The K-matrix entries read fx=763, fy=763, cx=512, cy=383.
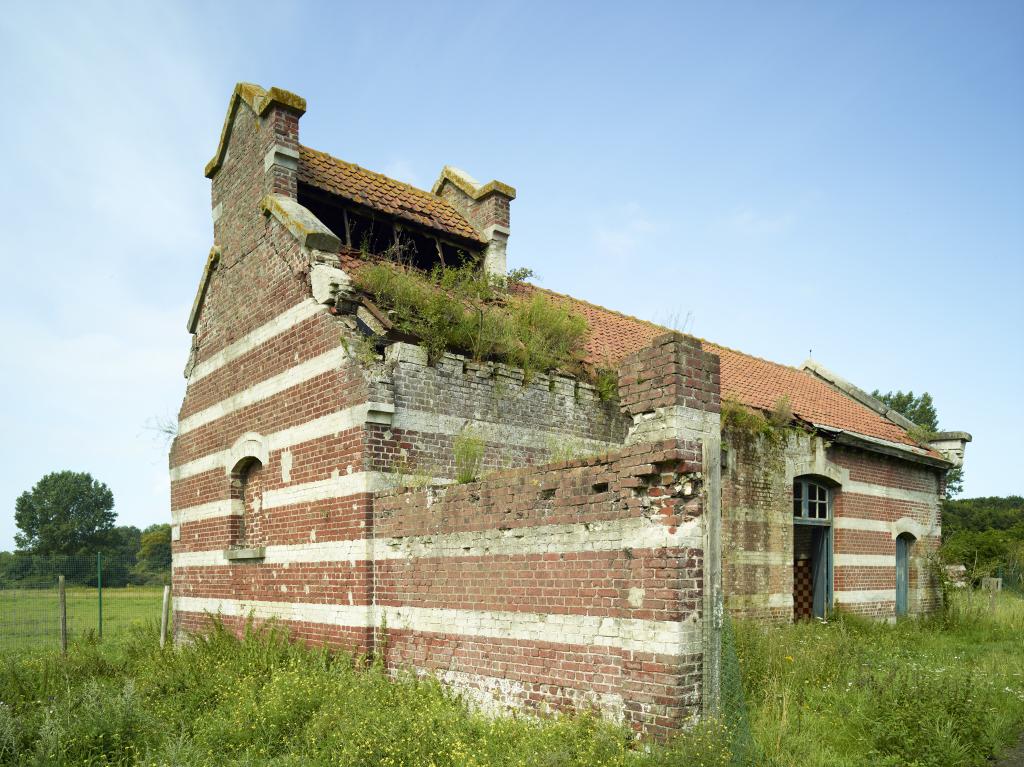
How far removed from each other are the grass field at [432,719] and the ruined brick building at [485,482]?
0.48 metres

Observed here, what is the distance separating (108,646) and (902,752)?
1420 cm

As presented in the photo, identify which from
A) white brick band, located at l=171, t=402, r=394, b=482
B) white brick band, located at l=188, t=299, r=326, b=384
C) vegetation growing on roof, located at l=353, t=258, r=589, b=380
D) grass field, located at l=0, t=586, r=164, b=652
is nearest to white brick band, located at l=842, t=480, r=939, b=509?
vegetation growing on roof, located at l=353, t=258, r=589, b=380

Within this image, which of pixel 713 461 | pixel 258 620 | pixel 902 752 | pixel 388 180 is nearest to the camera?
pixel 713 461

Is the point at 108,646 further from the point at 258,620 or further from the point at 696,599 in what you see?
the point at 696,599

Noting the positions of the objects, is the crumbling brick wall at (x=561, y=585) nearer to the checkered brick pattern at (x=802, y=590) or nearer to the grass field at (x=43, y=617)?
the checkered brick pattern at (x=802, y=590)

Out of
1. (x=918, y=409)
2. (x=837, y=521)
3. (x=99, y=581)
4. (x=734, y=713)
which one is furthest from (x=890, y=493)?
(x=918, y=409)

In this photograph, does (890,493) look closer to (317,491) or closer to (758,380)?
(758,380)

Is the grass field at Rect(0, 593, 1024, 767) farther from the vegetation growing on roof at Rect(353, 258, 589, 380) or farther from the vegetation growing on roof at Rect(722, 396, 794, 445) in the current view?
the vegetation growing on roof at Rect(353, 258, 589, 380)

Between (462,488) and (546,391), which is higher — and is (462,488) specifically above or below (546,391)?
below

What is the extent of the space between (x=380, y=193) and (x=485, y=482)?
7398 millimetres

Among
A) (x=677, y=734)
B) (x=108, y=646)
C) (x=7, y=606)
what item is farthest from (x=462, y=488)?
(x=7, y=606)

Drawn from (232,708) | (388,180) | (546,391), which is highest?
(388,180)

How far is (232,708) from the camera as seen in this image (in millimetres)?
8094

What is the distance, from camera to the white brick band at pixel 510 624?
591 cm
